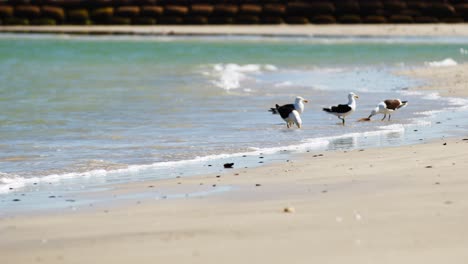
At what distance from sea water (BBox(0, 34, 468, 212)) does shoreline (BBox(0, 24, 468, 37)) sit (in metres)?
19.1

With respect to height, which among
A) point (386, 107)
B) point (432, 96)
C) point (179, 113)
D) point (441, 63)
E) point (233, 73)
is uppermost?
point (386, 107)

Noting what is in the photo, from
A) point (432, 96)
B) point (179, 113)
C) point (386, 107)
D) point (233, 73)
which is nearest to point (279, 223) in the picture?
point (386, 107)

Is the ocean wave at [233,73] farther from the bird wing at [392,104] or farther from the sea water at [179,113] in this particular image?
the bird wing at [392,104]

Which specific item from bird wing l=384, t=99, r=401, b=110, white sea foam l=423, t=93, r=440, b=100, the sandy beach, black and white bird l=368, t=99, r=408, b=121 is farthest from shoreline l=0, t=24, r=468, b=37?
the sandy beach

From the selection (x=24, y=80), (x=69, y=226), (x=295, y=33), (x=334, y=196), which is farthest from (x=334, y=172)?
(x=295, y=33)

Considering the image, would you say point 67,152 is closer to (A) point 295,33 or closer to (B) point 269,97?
(B) point 269,97

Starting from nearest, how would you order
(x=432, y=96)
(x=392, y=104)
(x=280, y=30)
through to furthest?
(x=392, y=104) < (x=432, y=96) < (x=280, y=30)

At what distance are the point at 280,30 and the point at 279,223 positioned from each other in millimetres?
57112

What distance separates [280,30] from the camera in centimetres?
6384

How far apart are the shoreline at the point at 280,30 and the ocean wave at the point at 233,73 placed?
1016 inches

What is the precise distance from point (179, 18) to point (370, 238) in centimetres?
6249

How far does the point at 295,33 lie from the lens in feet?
199

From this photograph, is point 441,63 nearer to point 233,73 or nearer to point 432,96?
point 233,73

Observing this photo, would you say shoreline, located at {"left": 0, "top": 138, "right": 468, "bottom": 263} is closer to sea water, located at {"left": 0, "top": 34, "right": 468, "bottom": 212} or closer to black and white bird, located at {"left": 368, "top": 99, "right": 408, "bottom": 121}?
sea water, located at {"left": 0, "top": 34, "right": 468, "bottom": 212}
